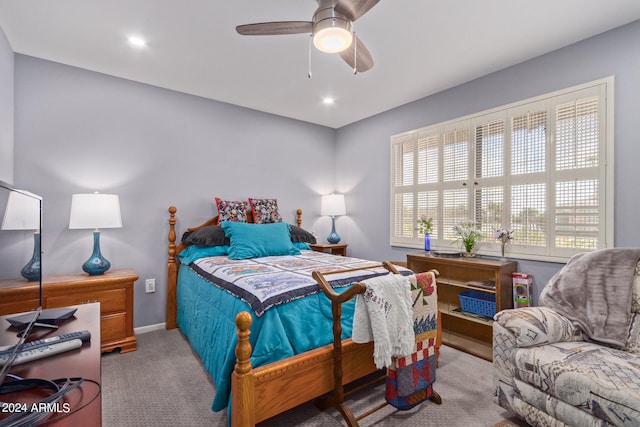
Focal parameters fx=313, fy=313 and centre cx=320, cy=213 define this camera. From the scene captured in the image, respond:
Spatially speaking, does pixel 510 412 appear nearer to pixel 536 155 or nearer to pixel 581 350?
pixel 581 350

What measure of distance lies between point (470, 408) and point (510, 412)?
0.24 meters

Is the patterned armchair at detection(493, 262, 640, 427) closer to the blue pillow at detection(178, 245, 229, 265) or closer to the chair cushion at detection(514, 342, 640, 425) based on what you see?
the chair cushion at detection(514, 342, 640, 425)

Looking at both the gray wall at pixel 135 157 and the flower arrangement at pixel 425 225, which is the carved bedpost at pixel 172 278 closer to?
the gray wall at pixel 135 157

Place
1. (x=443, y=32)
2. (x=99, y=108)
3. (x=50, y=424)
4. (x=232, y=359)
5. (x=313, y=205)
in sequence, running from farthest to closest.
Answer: (x=313, y=205)
(x=99, y=108)
(x=443, y=32)
(x=232, y=359)
(x=50, y=424)

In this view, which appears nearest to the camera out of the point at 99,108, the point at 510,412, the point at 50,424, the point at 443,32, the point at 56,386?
the point at 50,424

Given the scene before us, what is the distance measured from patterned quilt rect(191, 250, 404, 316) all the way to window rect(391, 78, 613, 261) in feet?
4.43

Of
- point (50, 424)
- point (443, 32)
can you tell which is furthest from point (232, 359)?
point (443, 32)

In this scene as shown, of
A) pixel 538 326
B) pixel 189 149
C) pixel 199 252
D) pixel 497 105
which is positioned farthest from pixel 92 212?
pixel 497 105

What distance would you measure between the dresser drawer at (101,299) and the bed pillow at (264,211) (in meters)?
1.54

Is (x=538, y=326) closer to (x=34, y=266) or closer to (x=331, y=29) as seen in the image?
(x=331, y=29)

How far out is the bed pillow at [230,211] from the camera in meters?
3.50

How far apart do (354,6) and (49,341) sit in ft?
6.76

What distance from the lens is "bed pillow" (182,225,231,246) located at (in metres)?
3.13

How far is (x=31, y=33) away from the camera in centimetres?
237
